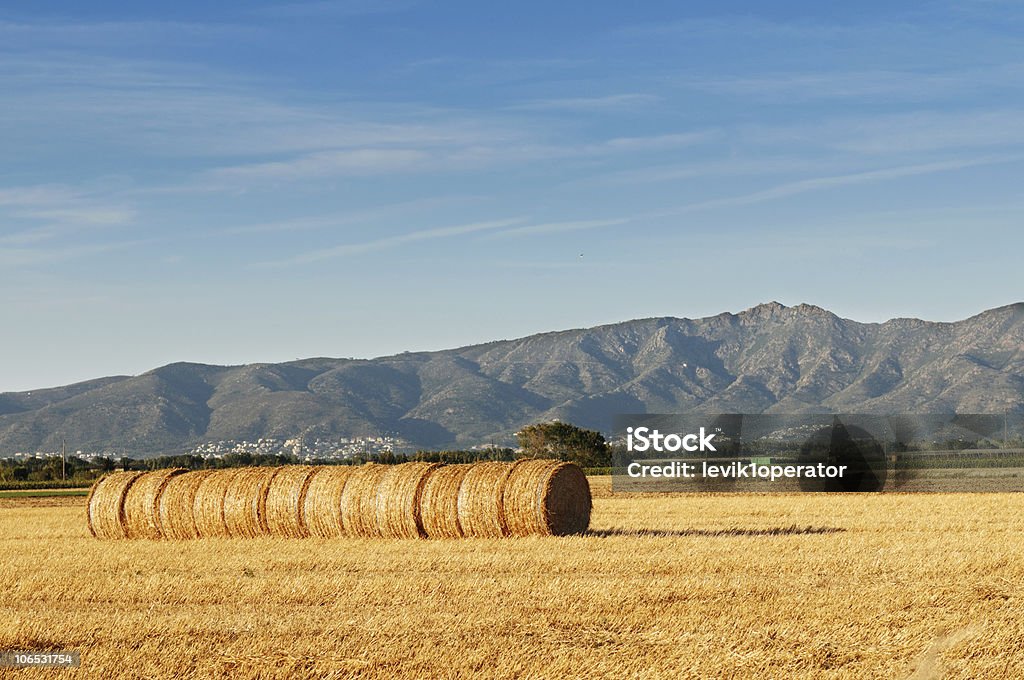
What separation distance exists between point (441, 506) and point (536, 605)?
359 inches

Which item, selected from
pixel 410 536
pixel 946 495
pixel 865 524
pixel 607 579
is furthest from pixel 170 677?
pixel 946 495

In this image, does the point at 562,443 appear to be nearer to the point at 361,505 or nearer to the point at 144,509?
the point at 144,509

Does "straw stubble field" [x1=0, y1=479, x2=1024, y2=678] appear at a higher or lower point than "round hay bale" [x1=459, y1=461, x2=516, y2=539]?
lower

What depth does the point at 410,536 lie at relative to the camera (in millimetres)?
22500

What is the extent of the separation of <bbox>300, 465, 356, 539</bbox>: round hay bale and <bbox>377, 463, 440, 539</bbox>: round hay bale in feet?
2.76

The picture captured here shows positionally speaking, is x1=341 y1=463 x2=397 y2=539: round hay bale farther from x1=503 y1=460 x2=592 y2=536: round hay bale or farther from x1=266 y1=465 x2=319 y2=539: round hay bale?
x1=503 y1=460 x2=592 y2=536: round hay bale

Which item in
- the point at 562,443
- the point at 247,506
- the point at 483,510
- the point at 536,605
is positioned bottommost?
the point at 536,605

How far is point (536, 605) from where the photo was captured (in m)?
13.3

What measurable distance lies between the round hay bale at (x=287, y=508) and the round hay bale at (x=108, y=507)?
313 cm

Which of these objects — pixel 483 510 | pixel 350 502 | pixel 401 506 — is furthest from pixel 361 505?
pixel 483 510

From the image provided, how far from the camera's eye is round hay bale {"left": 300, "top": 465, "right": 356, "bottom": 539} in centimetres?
2308

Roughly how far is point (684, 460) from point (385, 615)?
39.2 meters

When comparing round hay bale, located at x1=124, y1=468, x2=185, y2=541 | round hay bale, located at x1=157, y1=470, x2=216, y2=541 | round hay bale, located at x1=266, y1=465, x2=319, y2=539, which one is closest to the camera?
round hay bale, located at x1=266, y1=465, x2=319, y2=539

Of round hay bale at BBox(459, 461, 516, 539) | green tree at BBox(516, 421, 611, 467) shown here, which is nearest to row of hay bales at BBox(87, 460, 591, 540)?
round hay bale at BBox(459, 461, 516, 539)
